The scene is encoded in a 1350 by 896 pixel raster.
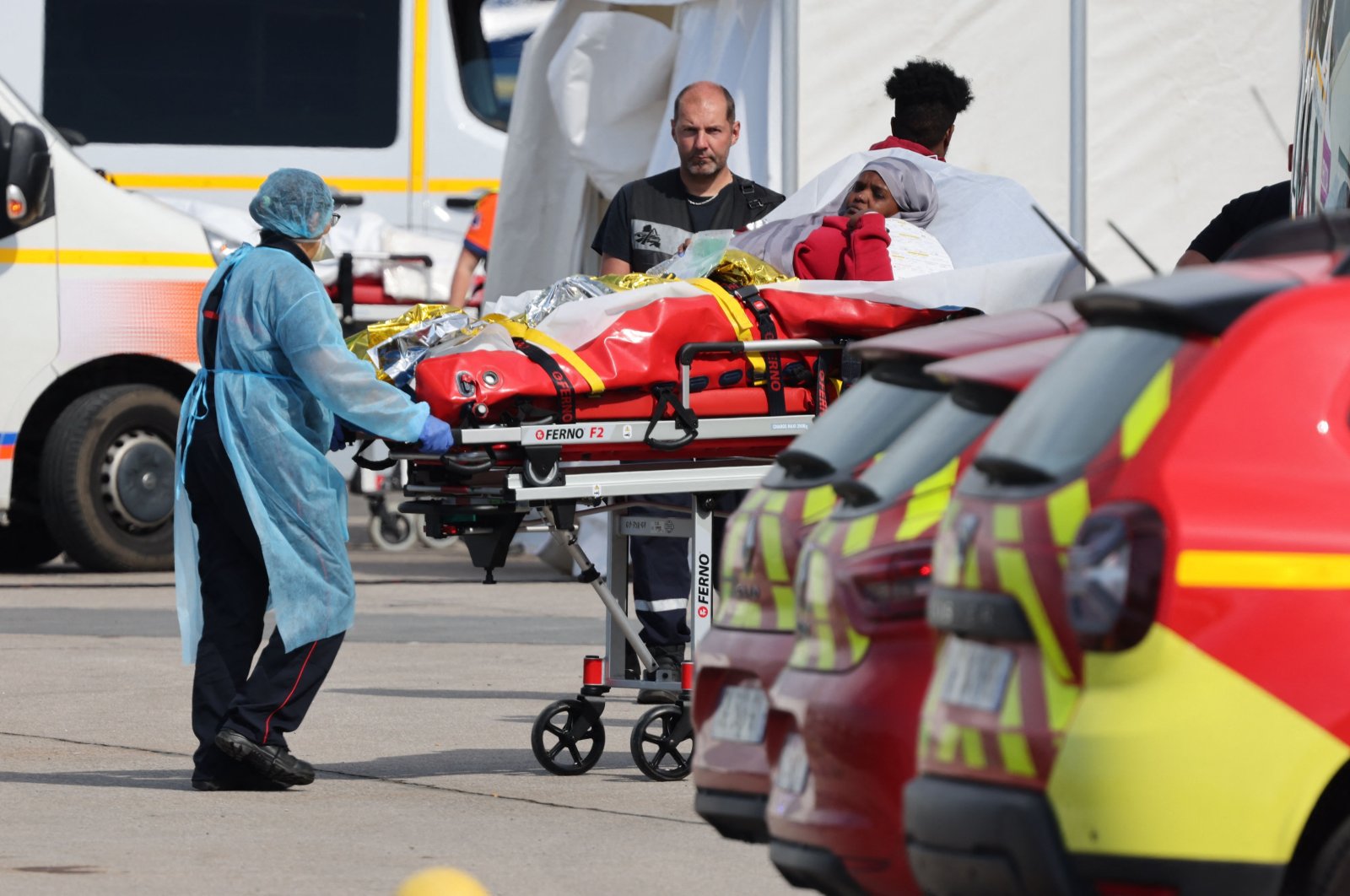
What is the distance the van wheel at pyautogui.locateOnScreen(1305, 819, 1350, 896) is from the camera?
11.8 feet

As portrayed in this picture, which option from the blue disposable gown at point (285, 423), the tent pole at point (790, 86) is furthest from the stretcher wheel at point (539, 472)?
the tent pole at point (790, 86)

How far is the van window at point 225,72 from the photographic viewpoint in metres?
17.3

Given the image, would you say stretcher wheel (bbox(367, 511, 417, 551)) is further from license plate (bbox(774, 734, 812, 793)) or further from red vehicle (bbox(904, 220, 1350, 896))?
red vehicle (bbox(904, 220, 1350, 896))

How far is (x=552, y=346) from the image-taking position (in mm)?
6879

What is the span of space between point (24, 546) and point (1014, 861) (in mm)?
12845

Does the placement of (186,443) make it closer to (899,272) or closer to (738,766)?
(899,272)

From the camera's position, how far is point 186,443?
7.25 meters

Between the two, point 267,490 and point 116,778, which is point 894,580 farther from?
point 116,778

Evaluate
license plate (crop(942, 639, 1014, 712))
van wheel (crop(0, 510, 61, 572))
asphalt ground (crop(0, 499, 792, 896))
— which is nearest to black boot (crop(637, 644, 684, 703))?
asphalt ground (crop(0, 499, 792, 896))

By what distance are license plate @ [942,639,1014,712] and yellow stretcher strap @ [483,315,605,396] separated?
10.2 ft

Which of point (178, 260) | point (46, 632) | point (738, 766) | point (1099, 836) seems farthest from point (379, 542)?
point (1099, 836)

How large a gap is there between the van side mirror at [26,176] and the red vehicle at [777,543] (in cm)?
931

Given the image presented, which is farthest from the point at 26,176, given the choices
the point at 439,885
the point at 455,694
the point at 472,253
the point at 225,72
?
the point at 439,885

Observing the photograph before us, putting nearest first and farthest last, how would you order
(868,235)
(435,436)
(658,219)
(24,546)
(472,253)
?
(435,436) < (868,235) < (658,219) < (472,253) < (24,546)
